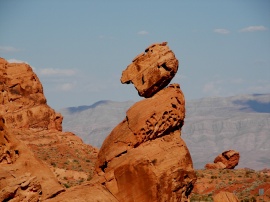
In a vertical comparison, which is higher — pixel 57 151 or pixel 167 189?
pixel 167 189

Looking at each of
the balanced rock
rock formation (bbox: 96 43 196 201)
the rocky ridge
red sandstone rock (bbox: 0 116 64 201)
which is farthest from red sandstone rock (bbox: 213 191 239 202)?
red sandstone rock (bbox: 0 116 64 201)

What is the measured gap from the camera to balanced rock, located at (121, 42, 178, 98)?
97.0 ft

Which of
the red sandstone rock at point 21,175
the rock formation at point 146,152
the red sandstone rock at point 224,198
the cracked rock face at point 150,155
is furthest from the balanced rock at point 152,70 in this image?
the red sandstone rock at point 224,198

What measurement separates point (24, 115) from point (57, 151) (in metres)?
7.55

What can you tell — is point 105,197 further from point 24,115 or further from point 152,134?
point 24,115

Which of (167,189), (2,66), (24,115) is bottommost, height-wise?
(24,115)

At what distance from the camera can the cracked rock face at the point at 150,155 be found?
26.9 m

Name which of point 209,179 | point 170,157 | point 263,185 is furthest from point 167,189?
point 209,179

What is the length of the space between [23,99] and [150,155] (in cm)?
6204

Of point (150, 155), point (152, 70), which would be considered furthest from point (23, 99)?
point (150, 155)

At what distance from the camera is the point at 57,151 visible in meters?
84.1

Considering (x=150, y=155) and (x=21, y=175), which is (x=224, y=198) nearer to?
(x=150, y=155)

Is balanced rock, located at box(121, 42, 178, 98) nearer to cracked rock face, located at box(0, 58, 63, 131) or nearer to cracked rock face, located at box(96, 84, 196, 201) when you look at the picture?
cracked rock face, located at box(96, 84, 196, 201)

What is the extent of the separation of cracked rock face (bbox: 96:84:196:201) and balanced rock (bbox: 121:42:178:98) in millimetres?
545
